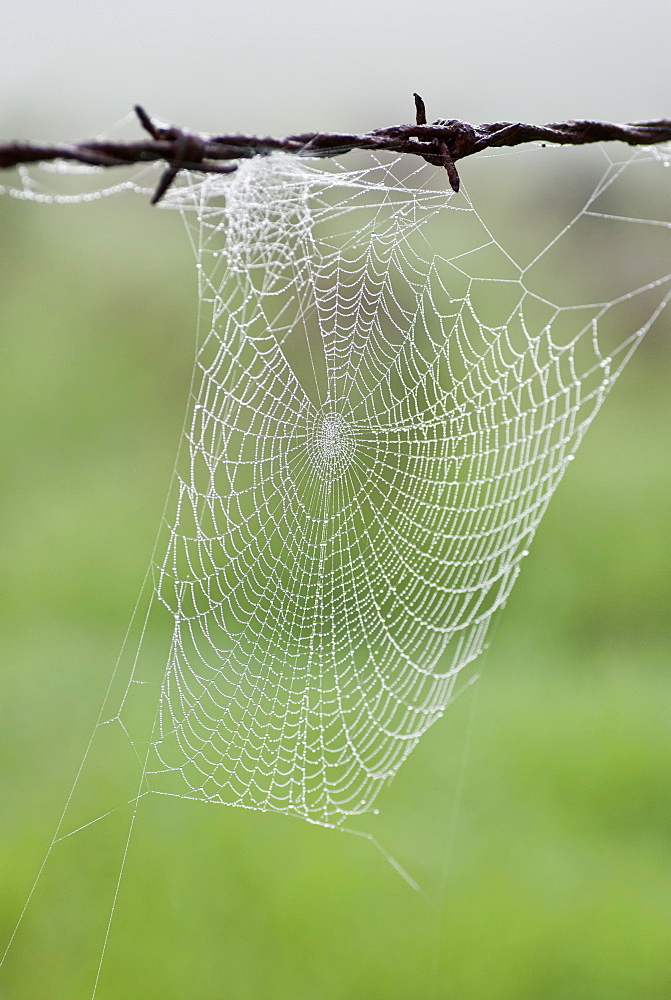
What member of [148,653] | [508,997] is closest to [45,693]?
[148,653]

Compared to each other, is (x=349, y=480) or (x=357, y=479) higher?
(x=349, y=480)

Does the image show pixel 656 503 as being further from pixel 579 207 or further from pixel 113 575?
pixel 113 575

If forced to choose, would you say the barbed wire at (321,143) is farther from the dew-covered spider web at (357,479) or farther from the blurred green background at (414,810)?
the blurred green background at (414,810)

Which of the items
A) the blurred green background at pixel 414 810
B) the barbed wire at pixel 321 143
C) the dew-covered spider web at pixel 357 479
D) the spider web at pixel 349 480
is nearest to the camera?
the barbed wire at pixel 321 143

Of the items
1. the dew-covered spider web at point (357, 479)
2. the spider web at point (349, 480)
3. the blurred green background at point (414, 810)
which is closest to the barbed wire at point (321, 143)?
the spider web at point (349, 480)

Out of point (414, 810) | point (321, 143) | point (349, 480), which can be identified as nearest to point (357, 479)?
point (349, 480)

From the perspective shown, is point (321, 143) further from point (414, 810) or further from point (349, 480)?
point (414, 810)

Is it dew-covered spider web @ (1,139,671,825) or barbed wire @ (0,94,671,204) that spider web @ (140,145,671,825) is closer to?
dew-covered spider web @ (1,139,671,825)
